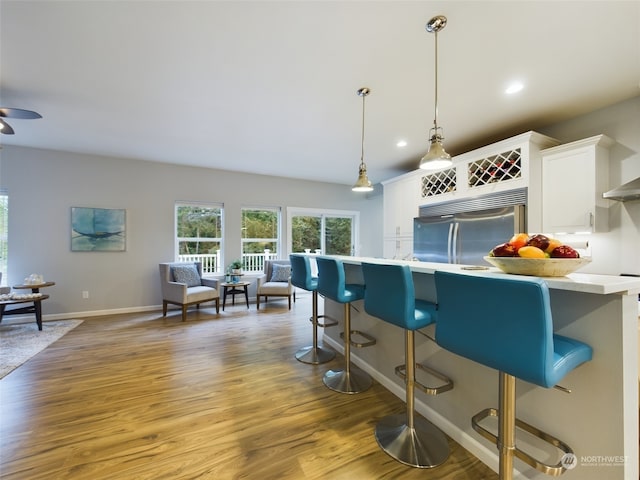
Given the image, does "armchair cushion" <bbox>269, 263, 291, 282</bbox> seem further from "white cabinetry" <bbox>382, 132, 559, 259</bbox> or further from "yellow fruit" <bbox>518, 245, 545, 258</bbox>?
"yellow fruit" <bbox>518, 245, 545, 258</bbox>

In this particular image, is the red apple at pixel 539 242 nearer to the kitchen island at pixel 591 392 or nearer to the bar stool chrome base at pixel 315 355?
the kitchen island at pixel 591 392

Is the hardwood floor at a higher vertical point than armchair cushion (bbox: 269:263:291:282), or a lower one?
lower

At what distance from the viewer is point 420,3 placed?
62.1 inches

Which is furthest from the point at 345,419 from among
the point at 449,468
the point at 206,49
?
the point at 206,49

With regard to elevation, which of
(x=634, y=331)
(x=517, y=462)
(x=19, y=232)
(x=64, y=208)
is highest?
(x=64, y=208)

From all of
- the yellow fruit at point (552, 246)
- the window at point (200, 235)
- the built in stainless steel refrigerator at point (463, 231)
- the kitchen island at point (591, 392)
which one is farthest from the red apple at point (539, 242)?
the window at point (200, 235)

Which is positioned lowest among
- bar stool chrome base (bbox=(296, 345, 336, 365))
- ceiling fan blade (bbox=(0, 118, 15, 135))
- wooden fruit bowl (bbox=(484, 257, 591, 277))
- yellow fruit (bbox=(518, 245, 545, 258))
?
bar stool chrome base (bbox=(296, 345, 336, 365))

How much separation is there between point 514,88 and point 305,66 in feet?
6.26

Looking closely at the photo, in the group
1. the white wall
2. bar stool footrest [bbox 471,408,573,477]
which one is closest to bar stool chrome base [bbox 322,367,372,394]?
bar stool footrest [bbox 471,408,573,477]

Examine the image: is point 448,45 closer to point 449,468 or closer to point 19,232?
point 449,468

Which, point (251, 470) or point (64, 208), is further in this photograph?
point (64, 208)

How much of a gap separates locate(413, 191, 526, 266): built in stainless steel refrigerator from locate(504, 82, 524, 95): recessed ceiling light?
1174 mm

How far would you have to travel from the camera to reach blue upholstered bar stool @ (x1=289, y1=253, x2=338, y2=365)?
2.65m

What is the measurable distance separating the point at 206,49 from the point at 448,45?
176 centimetres
